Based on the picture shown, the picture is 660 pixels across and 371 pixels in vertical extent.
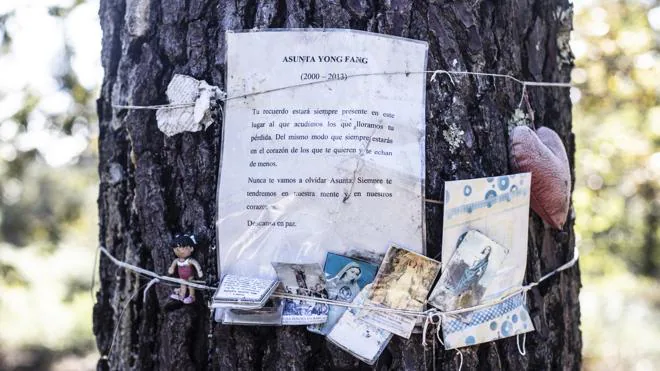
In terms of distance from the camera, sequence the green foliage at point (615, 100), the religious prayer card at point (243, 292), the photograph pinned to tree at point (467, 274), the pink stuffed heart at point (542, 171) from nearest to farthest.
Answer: the religious prayer card at point (243, 292), the photograph pinned to tree at point (467, 274), the pink stuffed heart at point (542, 171), the green foliage at point (615, 100)

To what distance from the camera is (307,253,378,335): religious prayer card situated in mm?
1470

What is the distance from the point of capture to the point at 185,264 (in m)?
1.53

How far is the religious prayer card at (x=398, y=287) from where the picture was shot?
1470 mm

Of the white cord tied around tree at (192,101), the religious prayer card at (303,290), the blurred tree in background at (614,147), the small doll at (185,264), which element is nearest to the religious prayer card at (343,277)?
the religious prayer card at (303,290)

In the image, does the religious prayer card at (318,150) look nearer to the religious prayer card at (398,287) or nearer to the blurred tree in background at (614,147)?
the religious prayer card at (398,287)

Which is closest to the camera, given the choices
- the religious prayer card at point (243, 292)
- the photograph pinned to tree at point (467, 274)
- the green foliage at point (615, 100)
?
the religious prayer card at point (243, 292)

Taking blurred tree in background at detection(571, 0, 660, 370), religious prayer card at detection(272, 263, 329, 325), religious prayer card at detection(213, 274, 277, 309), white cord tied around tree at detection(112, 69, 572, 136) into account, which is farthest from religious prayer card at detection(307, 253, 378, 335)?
blurred tree in background at detection(571, 0, 660, 370)

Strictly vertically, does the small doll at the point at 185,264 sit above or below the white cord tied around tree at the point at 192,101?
below

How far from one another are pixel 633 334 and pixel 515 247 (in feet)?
25.9

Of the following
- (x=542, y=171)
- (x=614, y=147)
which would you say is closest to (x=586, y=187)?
(x=614, y=147)

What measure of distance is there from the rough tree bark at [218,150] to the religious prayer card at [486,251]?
0.04m

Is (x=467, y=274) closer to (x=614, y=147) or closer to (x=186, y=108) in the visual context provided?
(x=186, y=108)

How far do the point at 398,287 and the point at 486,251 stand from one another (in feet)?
0.79

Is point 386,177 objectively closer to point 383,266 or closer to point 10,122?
point 383,266
